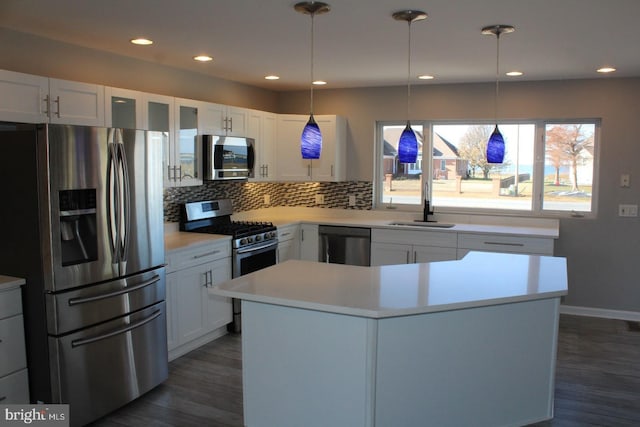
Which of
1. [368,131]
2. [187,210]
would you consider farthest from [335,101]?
[187,210]

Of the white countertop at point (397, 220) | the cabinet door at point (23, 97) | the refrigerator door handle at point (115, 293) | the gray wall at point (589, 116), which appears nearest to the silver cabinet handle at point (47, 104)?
the cabinet door at point (23, 97)

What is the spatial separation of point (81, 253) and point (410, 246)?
312 cm

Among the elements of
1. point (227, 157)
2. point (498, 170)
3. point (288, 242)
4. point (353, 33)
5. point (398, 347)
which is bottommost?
point (398, 347)

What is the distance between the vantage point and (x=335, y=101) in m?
5.88

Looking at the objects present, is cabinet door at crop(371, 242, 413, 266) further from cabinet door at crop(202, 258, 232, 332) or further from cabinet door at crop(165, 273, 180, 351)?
cabinet door at crop(165, 273, 180, 351)

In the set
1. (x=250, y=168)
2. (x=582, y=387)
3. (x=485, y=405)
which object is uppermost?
(x=250, y=168)

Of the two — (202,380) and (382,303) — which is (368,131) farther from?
A: (382,303)

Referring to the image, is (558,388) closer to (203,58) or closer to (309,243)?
(309,243)

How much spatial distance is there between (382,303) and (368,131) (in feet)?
12.0

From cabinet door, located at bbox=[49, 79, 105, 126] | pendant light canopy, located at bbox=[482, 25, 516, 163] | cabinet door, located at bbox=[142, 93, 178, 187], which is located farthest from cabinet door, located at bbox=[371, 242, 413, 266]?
cabinet door, located at bbox=[49, 79, 105, 126]

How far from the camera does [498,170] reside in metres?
5.49

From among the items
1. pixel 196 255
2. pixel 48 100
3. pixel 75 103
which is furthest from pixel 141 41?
pixel 196 255

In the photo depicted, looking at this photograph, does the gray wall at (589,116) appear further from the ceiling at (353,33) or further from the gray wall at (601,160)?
the ceiling at (353,33)

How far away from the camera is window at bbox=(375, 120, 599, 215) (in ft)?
17.2
